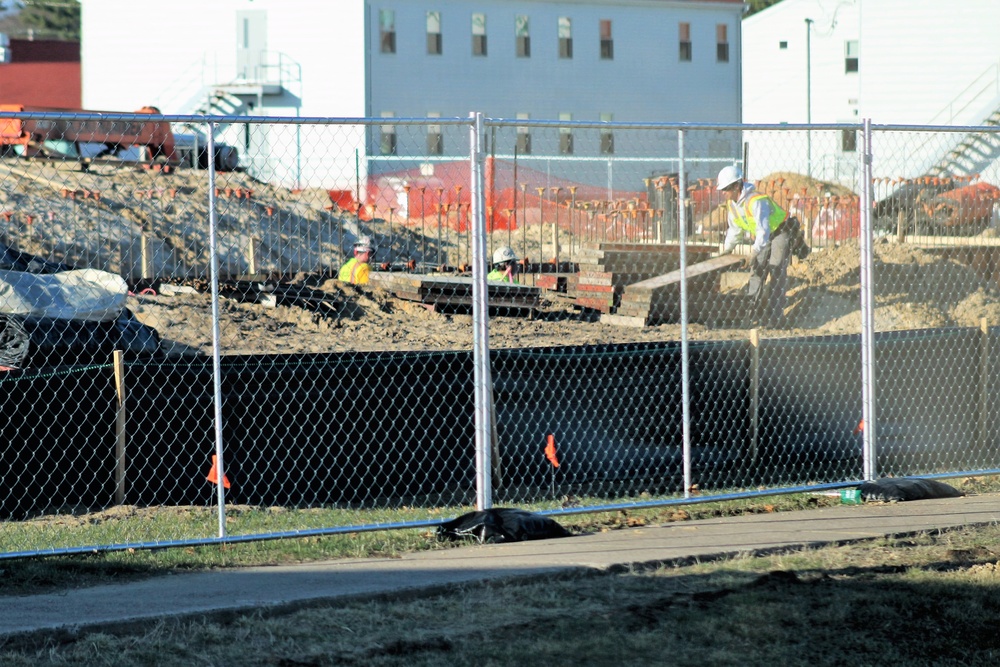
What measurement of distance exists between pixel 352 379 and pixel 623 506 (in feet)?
7.57

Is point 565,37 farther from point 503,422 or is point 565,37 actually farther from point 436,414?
point 436,414

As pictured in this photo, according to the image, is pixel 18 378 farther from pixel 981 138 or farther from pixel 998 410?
pixel 981 138

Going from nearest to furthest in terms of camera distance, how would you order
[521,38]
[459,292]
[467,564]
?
1. [467,564]
2. [459,292]
3. [521,38]

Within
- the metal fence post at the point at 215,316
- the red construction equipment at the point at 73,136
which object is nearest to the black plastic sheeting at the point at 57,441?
the metal fence post at the point at 215,316

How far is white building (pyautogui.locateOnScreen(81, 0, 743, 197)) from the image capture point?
4241 centimetres

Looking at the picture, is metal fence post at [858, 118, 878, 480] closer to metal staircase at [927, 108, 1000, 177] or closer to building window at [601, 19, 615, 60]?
metal staircase at [927, 108, 1000, 177]

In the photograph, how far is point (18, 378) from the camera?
27.4 feet

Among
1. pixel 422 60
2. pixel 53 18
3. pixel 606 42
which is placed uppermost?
pixel 53 18

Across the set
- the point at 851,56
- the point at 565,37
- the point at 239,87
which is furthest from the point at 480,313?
the point at 851,56

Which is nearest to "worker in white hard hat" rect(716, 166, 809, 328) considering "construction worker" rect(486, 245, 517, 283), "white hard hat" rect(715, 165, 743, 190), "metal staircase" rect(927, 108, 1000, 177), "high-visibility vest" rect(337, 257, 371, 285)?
"white hard hat" rect(715, 165, 743, 190)

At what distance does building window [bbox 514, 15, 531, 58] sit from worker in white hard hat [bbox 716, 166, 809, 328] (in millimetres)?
30450

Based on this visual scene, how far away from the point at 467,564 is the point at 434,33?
38687mm

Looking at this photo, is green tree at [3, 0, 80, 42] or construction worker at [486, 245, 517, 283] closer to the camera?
construction worker at [486, 245, 517, 283]

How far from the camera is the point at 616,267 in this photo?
19.5m
